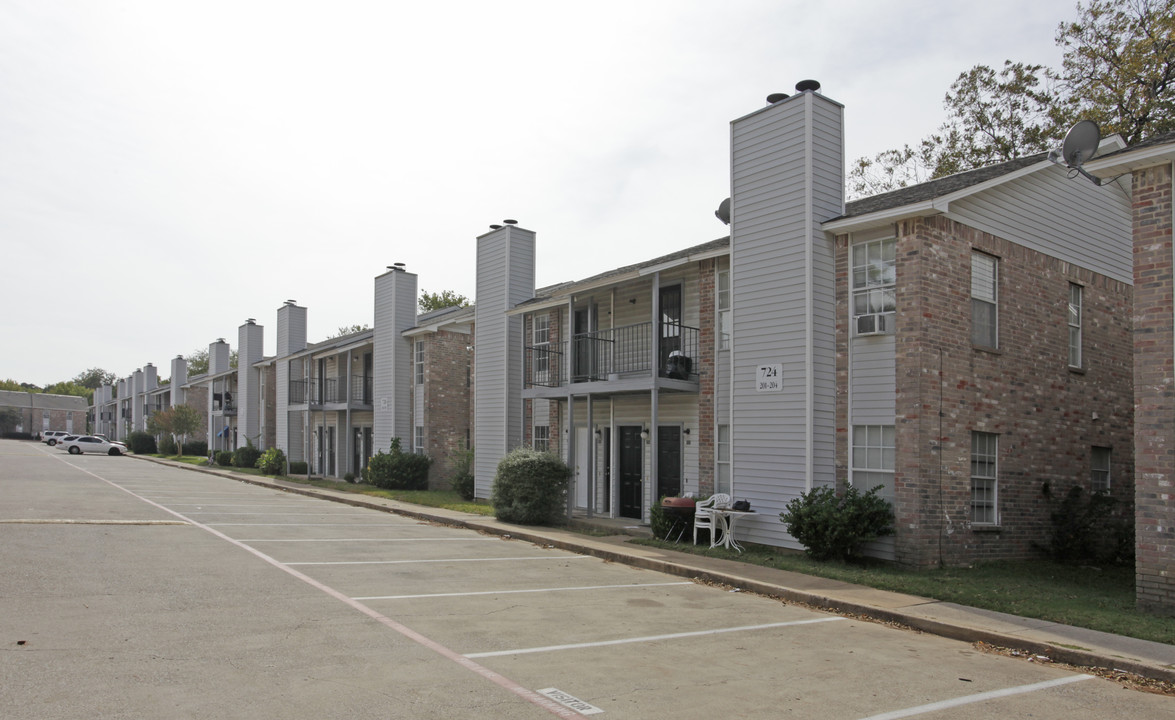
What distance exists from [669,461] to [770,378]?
4.27 m

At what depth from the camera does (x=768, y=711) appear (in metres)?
5.77

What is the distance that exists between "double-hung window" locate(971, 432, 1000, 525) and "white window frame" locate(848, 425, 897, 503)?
1.64m

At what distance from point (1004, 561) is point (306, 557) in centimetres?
1132

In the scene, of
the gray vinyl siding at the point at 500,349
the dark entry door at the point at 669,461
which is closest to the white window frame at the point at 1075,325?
the dark entry door at the point at 669,461

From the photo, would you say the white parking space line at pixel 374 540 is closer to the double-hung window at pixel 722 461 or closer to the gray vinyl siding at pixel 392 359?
the double-hung window at pixel 722 461

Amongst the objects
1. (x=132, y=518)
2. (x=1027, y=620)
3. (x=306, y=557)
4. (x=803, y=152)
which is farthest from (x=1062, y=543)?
(x=132, y=518)

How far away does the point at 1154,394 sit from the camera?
31.9ft

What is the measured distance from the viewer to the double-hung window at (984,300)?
1355cm

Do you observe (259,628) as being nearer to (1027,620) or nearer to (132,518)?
(1027,620)

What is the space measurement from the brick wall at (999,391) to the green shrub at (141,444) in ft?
213

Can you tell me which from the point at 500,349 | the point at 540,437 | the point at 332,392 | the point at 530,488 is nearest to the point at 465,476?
the point at 540,437

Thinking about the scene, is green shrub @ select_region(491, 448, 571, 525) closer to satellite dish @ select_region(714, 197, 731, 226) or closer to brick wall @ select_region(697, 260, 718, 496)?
brick wall @ select_region(697, 260, 718, 496)

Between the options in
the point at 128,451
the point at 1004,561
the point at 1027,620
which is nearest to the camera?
the point at 1027,620

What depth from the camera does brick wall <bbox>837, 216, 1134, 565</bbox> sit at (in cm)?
1242
